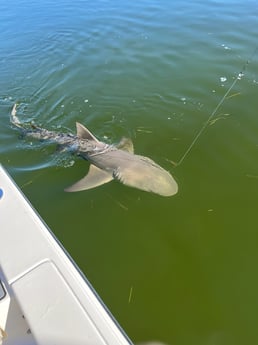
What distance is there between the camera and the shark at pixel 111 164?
4.46 meters

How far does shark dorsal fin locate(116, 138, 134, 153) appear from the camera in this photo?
5.42 m

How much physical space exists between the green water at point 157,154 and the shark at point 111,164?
156mm

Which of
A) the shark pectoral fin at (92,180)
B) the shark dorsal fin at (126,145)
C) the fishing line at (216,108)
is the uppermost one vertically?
the fishing line at (216,108)

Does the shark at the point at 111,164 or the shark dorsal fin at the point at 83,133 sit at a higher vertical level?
the shark dorsal fin at the point at 83,133

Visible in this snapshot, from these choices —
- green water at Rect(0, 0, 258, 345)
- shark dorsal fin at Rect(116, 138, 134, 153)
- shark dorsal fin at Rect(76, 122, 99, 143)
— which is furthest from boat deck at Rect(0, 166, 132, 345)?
shark dorsal fin at Rect(116, 138, 134, 153)

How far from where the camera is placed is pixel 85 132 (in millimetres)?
5344

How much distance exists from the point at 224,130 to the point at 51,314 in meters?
4.25

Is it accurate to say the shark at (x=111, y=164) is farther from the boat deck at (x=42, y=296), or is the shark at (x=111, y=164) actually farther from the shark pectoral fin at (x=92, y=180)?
the boat deck at (x=42, y=296)

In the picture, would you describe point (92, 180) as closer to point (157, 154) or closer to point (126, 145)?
point (126, 145)

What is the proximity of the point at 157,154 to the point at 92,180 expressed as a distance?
1.12 m

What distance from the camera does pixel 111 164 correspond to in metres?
4.93

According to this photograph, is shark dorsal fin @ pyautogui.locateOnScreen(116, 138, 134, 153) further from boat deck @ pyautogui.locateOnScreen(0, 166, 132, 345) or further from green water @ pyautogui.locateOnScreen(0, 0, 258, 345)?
boat deck @ pyautogui.locateOnScreen(0, 166, 132, 345)

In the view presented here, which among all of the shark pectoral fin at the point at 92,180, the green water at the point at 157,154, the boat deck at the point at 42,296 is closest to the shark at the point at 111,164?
the shark pectoral fin at the point at 92,180

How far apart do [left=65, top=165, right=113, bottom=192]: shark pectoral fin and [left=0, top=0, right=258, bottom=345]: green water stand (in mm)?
146
